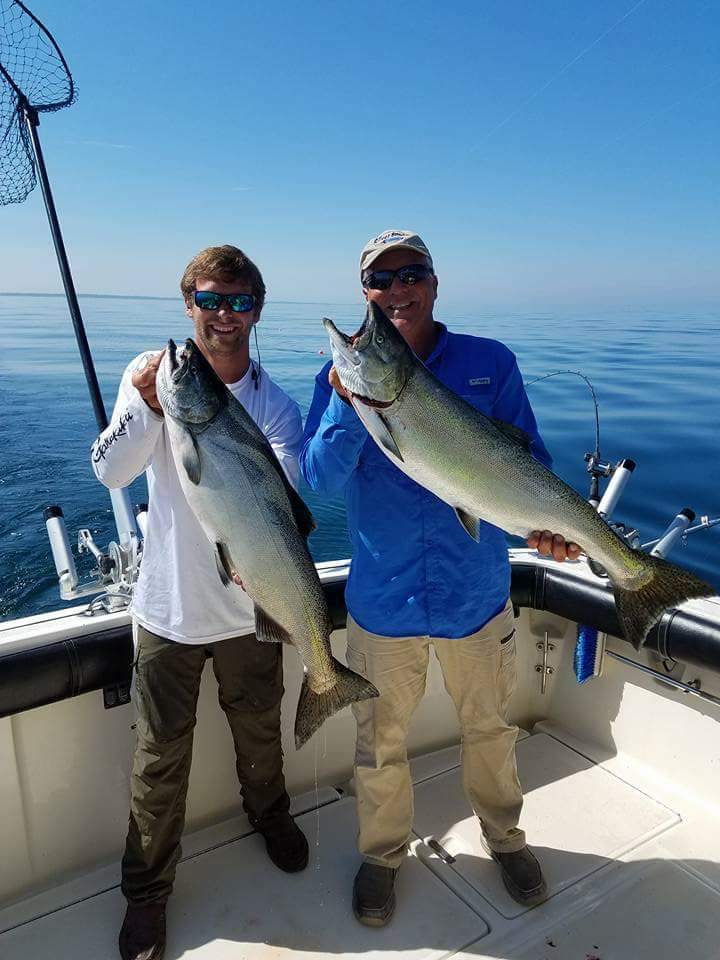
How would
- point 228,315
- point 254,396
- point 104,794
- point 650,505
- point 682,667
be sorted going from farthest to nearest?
1. point 650,505
2. point 682,667
3. point 104,794
4. point 254,396
5. point 228,315

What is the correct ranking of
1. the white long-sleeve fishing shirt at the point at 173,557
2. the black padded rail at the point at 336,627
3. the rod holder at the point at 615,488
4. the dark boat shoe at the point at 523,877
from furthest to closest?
1. the rod holder at the point at 615,488
2. the dark boat shoe at the point at 523,877
3. the black padded rail at the point at 336,627
4. the white long-sleeve fishing shirt at the point at 173,557

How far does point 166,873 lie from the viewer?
9.26ft

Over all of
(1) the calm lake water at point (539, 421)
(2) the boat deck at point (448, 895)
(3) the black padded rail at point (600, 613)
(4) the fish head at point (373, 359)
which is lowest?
(1) the calm lake water at point (539, 421)

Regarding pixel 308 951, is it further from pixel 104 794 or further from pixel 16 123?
pixel 16 123

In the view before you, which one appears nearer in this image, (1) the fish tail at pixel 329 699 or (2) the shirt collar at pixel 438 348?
(1) the fish tail at pixel 329 699

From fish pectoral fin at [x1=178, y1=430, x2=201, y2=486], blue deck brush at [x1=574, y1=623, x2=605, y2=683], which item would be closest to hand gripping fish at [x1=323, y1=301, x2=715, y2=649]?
fish pectoral fin at [x1=178, y1=430, x2=201, y2=486]

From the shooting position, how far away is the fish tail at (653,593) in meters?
2.38

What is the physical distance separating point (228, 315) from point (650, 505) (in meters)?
7.60

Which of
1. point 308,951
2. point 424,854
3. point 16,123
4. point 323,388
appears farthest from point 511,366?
point 16,123

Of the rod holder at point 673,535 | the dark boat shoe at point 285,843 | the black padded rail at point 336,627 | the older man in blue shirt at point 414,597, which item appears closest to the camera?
the older man in blue shirt at point 414,597

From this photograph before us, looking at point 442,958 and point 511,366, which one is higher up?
point 511,366

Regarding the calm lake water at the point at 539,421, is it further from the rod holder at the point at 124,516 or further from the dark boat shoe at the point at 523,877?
the dark boat shoe at the point at 523,877

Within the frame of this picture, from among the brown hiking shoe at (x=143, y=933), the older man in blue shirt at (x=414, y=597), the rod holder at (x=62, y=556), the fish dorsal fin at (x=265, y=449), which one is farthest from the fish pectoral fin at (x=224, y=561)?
the brown hiking shoe at (x=143, y=933)

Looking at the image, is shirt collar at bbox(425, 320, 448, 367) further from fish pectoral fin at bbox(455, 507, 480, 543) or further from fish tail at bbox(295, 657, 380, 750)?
fish tail at bbox(295, 657, 380, 750)
